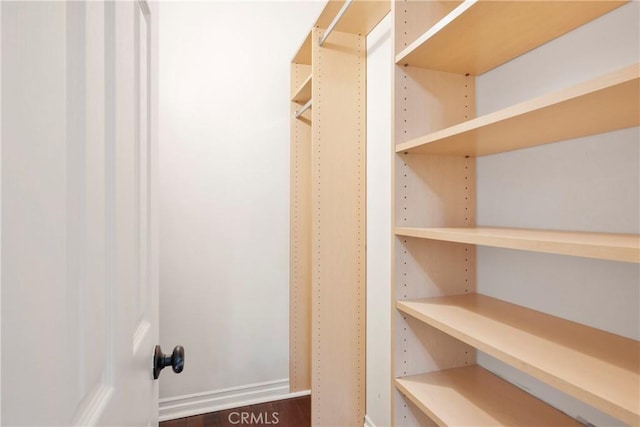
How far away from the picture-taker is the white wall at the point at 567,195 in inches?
30.3

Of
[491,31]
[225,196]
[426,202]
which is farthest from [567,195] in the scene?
[225,196]

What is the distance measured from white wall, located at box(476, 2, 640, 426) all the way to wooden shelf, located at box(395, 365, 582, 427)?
36 millimetres

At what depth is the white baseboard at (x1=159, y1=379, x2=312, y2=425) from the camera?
2.04 m

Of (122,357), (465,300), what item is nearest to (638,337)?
(465,300)

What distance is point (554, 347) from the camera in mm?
767

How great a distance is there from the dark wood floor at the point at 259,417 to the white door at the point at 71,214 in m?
1.63

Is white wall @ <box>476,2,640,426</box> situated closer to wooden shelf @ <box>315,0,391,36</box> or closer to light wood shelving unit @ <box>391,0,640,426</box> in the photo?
light wood shelving unit @ <box>391,0,640,426</box>

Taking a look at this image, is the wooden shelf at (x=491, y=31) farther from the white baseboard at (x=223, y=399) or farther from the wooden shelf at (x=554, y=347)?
the white baseboard at (x=223, y=399)

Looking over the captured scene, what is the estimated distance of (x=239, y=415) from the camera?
209 cm

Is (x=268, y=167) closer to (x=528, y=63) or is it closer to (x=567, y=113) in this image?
(x=528, y=63)

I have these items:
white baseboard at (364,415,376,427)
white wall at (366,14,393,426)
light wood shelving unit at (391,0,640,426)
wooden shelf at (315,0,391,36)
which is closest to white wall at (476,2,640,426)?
light wood shelving unit at (391,0,640,426)

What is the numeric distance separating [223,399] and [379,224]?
1544mm

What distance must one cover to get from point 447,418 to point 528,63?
1043 mm

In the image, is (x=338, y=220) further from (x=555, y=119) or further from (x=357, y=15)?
(x=555, y=119)
